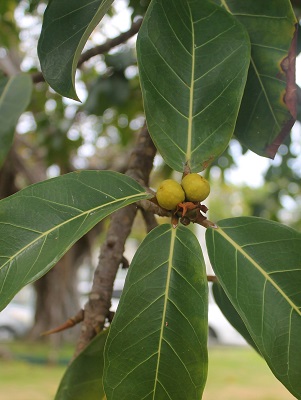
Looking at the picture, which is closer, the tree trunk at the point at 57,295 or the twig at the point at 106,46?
the twig at the point at 106,46

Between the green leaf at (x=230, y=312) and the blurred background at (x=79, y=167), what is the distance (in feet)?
1.50

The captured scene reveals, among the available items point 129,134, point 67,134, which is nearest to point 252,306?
point 129,134

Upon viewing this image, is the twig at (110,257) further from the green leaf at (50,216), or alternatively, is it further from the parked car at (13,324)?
the parked car at (13,324)

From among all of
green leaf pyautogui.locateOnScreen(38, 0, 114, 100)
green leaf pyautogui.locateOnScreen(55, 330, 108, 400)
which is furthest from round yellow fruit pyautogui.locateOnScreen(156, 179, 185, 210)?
green leaf pyautogui.locateOnScreen(55, 330, 108, 400)

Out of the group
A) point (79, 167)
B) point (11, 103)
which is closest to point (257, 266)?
point (11, 103)

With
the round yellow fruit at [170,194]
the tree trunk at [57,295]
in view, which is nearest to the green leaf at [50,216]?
the round yellow fruit at [170,194]

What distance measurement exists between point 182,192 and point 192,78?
136mm

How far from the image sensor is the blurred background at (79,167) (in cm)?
173

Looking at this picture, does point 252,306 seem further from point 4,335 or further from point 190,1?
point 4,335

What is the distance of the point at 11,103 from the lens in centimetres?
100

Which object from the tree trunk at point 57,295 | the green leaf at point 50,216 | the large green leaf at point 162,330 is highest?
the tree trunk at point 57,295

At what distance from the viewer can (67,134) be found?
93.7 inches

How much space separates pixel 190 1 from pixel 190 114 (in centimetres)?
12

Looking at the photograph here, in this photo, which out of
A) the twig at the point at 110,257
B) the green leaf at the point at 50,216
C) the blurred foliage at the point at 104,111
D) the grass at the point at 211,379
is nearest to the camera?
the green leaf at the point at 50,216
